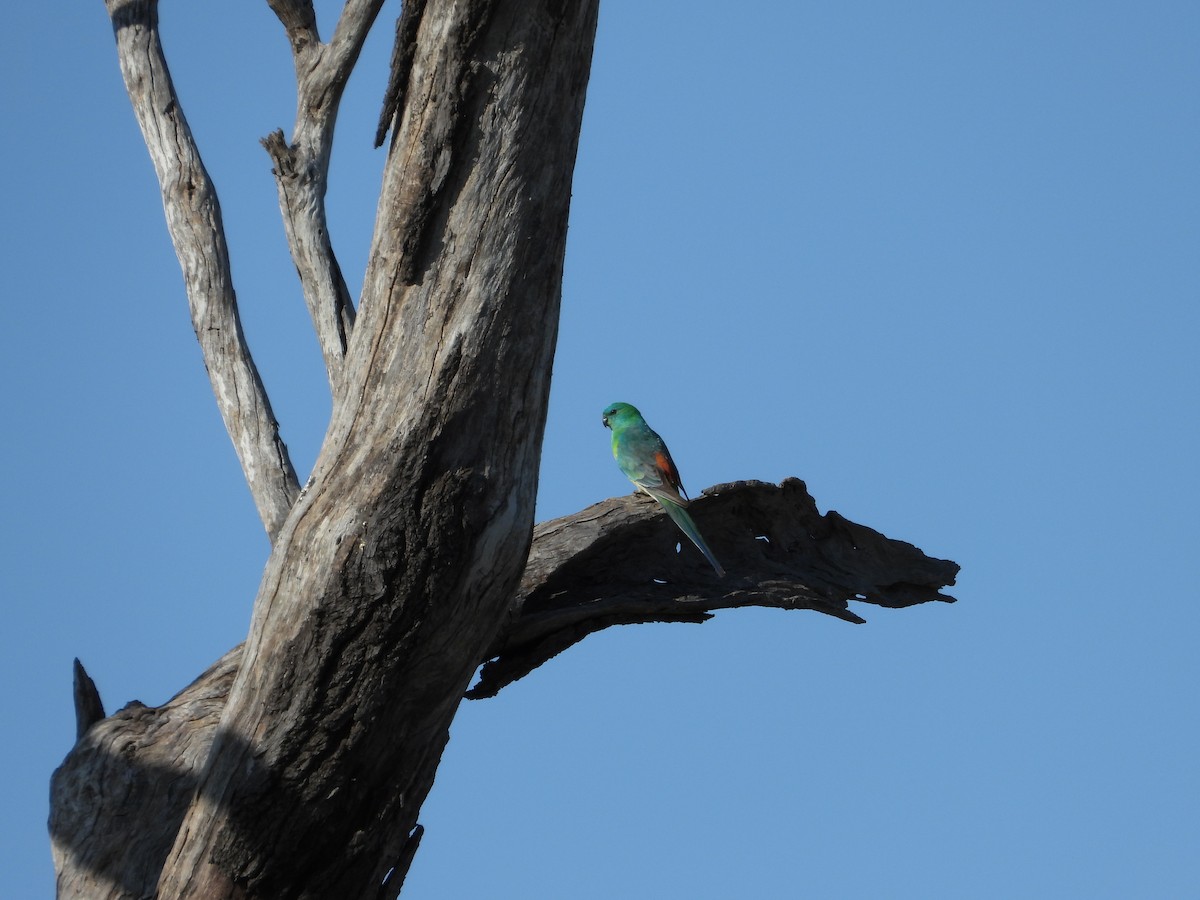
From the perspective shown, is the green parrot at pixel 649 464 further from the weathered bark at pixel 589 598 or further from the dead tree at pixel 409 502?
the dead tree at pixel 409 502

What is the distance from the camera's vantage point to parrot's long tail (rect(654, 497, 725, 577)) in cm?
539

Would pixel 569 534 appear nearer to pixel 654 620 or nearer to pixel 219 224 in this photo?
pixel 654 620

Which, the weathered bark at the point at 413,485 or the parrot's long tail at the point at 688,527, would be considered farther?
the parrot's long tail at the point at 688,527

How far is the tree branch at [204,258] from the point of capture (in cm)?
535

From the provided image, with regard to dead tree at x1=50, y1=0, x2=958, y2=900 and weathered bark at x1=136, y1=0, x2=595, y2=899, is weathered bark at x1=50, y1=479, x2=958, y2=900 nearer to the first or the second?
dead tree at x1=50, y1=0, x2=958, y2=900

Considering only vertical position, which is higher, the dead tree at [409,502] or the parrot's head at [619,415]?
the parrot's head at [619,415]

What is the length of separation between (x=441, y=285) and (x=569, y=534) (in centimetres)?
174

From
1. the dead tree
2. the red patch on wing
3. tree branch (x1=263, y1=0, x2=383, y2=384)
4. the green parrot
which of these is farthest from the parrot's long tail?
the dead tree

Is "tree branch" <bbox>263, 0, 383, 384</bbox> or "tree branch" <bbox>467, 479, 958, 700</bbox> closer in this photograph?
"tree branch" <bbox>467, 479, 958, 700</bbox>

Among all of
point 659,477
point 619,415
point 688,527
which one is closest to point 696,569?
point 688,527

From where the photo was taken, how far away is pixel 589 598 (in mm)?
5109

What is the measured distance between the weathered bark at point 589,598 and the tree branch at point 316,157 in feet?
4.25

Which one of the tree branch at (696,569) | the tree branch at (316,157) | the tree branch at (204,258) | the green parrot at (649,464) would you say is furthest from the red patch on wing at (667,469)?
the tree branch at (204,258)

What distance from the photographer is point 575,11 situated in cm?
379
